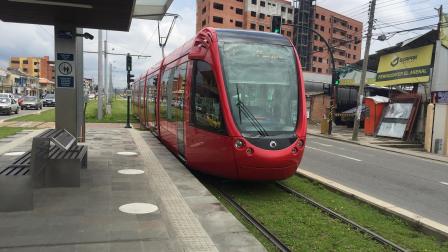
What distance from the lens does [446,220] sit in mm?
8203

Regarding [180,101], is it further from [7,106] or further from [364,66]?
[7,106]

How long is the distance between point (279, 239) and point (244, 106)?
3233 mm

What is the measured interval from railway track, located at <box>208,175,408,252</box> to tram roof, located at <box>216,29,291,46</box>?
3.12m

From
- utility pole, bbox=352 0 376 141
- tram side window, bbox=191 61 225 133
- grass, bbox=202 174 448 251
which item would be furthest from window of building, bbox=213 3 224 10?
grass, bbox=202 174 448 251

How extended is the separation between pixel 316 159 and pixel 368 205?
7290 mm

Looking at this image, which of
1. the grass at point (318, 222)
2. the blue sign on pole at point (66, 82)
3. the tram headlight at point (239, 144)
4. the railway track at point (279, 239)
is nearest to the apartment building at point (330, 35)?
the blue sign on pole at point (66, 82)

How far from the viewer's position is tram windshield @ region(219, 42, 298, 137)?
8.72 meters

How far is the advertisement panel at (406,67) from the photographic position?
86.7ft

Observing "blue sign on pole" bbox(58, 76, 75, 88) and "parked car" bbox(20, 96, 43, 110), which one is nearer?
"blue sign on pole" bbox(58, 76, 75, 88)

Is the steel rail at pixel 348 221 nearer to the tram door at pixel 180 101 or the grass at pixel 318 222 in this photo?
the grass at pixel 318 222

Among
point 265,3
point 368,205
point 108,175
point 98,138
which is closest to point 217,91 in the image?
point 108,175

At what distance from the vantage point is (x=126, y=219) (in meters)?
6.30

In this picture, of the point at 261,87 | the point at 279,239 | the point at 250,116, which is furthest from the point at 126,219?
the point at 261,87

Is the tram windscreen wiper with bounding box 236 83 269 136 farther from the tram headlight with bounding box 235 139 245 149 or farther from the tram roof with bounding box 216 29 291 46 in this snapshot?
the tram roof with bounding box 216 29 291 46
